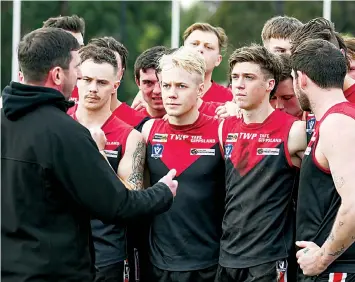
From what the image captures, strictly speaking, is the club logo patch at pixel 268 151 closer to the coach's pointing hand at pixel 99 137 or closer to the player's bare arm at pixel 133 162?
the player's bare arm at pixel 133 162

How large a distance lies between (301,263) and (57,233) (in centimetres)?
150

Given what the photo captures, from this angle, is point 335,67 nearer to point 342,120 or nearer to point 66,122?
point 342,120

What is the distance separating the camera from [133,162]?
19.9 ft

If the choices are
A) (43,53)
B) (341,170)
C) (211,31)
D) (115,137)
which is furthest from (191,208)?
(211,31)

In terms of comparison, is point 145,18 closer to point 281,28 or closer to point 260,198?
point 281,28

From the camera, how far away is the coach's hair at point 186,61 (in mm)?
6223

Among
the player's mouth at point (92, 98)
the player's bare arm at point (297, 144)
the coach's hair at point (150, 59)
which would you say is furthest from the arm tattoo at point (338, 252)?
the coach's hair at point (150, 59)

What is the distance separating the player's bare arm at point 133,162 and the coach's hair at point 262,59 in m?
0.90

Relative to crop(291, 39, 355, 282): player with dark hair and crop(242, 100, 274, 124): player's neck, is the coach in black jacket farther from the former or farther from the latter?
crop(242, 100, 274, 124): player's neck

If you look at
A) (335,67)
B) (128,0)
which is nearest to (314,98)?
(335,67)

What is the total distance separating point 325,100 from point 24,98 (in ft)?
5.85

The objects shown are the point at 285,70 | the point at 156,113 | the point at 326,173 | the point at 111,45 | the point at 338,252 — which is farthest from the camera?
the point at 156,113

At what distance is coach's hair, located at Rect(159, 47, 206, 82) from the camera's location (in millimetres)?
6223

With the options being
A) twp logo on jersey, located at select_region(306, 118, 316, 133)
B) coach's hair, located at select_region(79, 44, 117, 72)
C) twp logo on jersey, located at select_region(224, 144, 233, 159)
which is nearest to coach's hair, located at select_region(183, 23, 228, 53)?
coach's hair, located at select_region(79, 44, 117, 72)
